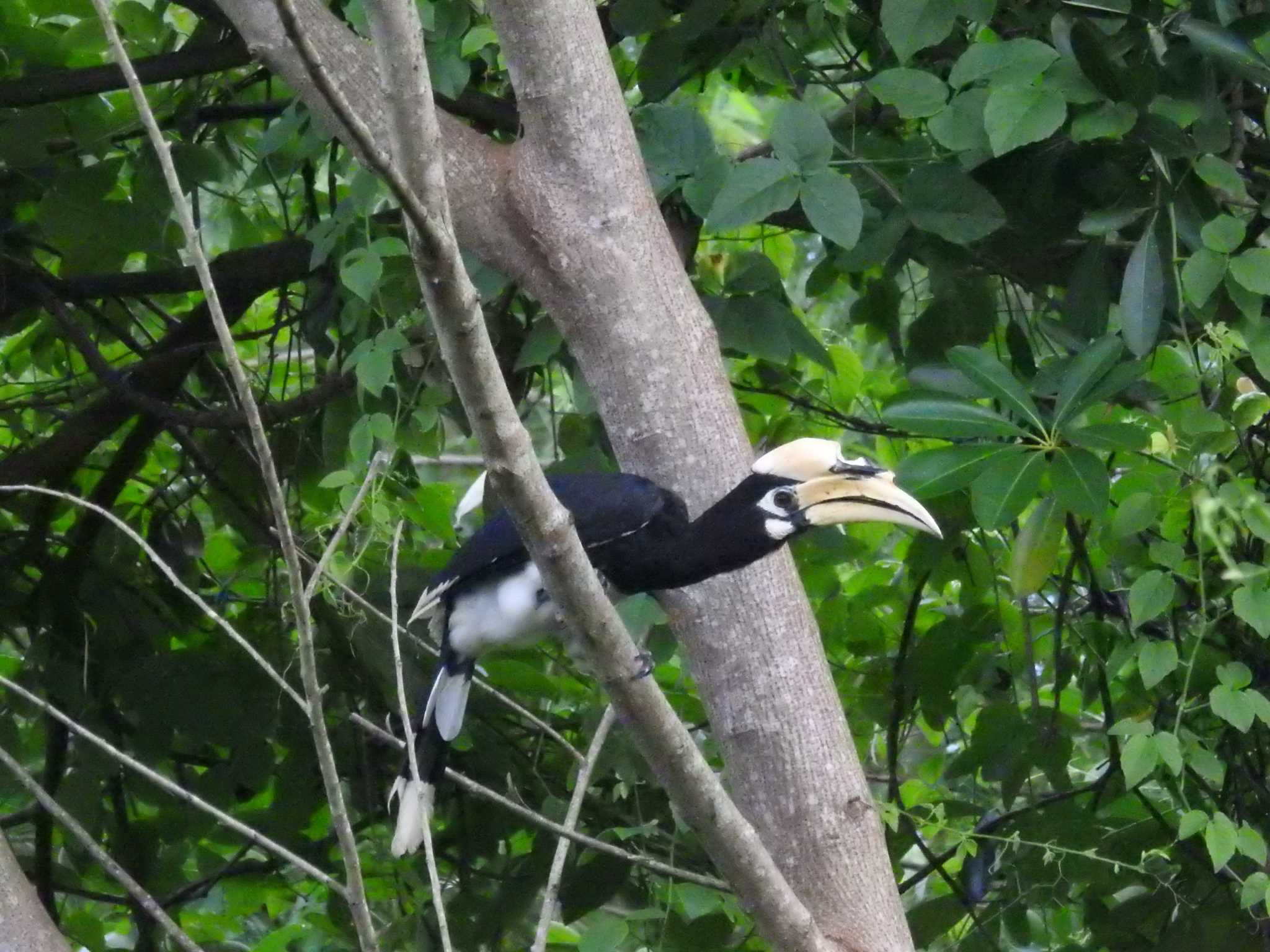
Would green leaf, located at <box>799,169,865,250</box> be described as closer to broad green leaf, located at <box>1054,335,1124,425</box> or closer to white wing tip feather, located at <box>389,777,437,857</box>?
broad green leaf, located at <box>1054,335,1124,425</box>

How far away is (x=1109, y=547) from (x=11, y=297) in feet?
6.18

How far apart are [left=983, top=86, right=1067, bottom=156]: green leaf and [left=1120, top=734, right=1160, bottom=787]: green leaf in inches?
27.7

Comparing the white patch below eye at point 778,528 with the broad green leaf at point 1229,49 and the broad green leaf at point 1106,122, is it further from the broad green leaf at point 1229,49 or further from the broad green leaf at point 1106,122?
the broad green leaf at point 1229,49

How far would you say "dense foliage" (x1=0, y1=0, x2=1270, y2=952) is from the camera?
1885 millimetres

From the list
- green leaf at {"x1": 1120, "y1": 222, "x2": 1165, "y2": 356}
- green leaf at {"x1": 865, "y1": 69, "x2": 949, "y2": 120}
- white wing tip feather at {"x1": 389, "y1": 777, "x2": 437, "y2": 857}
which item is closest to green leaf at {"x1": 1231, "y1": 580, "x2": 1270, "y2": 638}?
green leaf at {"x1": 1120, "y1": 222, "x2": 1165, "y2": 356}

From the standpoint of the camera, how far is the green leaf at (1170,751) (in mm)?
1725

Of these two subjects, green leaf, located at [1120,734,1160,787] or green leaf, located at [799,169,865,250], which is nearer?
green leaf, located at [1120,734,1160,787]

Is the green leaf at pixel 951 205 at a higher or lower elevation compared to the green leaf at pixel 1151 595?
higher

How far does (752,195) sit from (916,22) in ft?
1.00

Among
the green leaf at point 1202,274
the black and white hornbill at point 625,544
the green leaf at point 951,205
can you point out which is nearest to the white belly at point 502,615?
the black and white hornbill at point 625,544

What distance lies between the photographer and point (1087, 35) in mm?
1858

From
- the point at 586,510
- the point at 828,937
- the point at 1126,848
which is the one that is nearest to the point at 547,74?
the point at 586,510

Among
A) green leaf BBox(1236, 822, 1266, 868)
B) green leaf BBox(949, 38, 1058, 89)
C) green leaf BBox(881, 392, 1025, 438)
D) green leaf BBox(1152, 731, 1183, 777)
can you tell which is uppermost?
green leaf BBox(949, 38, 1058, 89)

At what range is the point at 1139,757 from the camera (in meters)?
1.76
